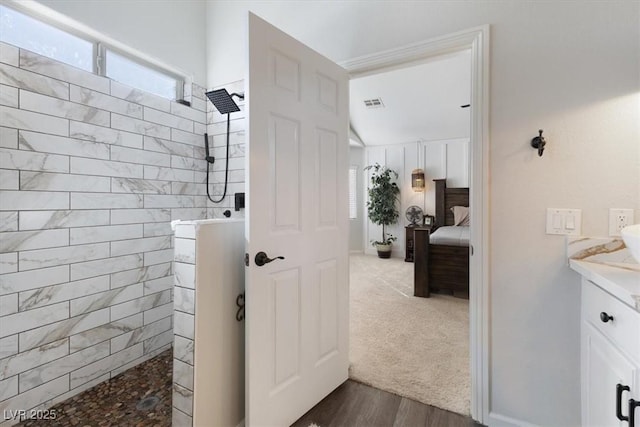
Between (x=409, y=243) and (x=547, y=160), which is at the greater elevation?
(x=547, y=160)

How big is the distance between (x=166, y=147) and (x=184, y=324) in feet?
4.90

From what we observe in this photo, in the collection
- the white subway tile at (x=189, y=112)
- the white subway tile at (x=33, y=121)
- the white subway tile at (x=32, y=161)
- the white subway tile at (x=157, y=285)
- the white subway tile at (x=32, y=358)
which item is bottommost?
the white subway tile at (x=32, y=358)

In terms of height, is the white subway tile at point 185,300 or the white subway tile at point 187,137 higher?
the white subway tile at point 187,137

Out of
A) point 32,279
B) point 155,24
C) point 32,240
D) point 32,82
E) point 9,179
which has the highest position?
point 155,24

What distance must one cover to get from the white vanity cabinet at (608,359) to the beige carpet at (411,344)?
2.24ft

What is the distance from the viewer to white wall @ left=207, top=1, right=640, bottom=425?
139cm

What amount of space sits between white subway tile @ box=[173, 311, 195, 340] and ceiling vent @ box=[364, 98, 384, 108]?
4.41 m

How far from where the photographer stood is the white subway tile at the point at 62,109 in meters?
1.64

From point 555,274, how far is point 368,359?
1.41 metres

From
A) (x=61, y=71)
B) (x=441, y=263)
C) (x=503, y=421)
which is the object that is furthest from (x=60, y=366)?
(x=441, y=263)

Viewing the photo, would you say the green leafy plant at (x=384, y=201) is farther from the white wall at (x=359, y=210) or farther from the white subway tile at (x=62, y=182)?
the white subway tile at (x=62, y=182)

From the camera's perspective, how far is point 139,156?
85.0 inches

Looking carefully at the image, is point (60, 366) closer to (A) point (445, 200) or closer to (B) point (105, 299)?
(B) point (105, 299)

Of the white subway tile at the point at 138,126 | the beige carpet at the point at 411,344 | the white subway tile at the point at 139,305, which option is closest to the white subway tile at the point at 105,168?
the white subway tile at the point at 138,126
